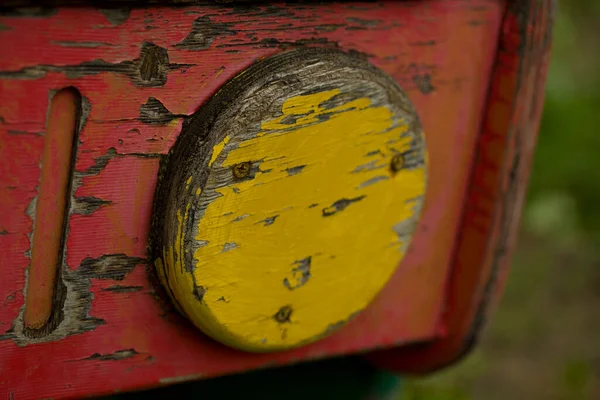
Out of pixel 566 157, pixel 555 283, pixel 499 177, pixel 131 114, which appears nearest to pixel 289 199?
pixel 131 114

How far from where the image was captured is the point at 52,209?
975mm

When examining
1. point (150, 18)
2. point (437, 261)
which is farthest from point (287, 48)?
point (437, 261)

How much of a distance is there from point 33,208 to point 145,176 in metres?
0.14

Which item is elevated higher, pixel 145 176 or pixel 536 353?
pixel 145 176

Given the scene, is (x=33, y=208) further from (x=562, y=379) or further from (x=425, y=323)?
(x=562, y=379)

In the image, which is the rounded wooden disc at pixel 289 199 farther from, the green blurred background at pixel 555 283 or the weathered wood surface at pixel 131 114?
the green blurred background at pixel 555 283

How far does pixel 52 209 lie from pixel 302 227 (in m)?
0.32

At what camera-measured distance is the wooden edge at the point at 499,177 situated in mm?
1271

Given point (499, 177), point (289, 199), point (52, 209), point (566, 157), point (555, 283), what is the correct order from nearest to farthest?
point (52, 209)
point (289, 199)
point (499, 177)
point (555, 283)
point (566, 157)

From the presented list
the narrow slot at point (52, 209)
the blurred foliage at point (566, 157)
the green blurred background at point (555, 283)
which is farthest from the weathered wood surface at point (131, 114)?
the blurred foliage at point (566, 157)

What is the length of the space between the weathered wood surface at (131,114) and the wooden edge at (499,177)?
4 cm

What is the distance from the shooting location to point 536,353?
2.62 m

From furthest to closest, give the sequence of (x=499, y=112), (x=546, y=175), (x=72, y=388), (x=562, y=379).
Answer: (x=546, y=175) < (x=562, y=379) < (x=499, y=112) < (x=72, y=388)

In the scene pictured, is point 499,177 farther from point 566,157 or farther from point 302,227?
point 566,157
